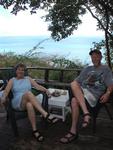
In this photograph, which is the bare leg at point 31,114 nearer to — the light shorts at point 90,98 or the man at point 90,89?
the man at point 90,89

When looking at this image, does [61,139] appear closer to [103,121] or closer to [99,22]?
[103,121]

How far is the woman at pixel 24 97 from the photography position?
5.37 m

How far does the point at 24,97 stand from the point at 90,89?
36.7 inches

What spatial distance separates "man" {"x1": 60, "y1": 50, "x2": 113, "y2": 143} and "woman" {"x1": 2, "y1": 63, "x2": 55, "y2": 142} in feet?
1.19

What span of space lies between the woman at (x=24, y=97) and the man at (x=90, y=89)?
0.36 metres

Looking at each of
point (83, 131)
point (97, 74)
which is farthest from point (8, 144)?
point (97, 74)

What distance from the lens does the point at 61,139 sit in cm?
519

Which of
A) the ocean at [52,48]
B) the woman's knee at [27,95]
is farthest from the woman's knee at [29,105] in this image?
the ocean at [52,48]

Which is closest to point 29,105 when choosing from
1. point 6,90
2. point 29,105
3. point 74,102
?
point 29,105

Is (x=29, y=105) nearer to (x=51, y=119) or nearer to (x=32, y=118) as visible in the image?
(x=32, y=118)

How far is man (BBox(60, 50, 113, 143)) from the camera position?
17.6 ft

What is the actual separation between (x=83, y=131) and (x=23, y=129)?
0.80m

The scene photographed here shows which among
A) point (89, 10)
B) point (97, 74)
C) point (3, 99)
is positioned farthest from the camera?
point (89, 10)

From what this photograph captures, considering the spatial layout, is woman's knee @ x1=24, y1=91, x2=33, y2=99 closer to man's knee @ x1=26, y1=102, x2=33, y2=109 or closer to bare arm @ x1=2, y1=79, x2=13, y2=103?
man's knee @ x1=26, y1=102, x2=33, y2=109
